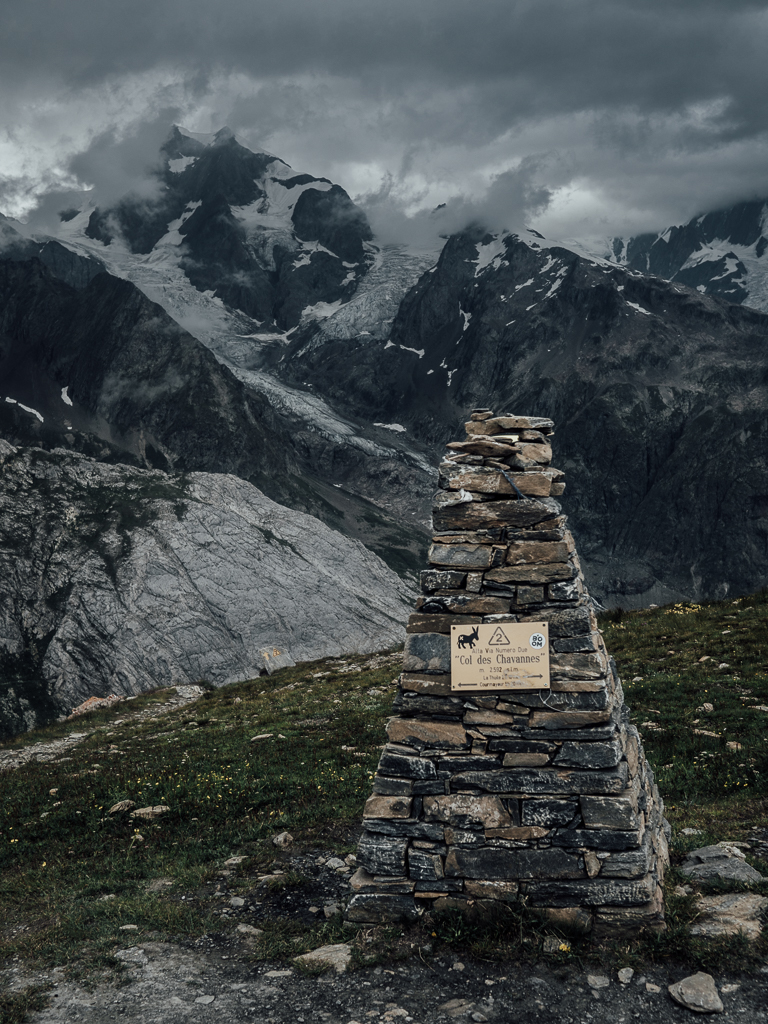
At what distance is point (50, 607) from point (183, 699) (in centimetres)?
12119

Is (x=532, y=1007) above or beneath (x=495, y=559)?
beneath

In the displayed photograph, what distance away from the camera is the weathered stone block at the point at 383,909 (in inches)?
371

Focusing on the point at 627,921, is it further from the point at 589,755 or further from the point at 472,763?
the point at 472,763

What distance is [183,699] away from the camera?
132 ft

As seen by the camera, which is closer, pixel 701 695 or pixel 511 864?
pixel 511 864

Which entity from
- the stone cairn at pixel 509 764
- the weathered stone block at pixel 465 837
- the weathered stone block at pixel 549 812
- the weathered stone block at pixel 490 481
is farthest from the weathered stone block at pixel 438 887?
the weathered stone block at pixel 490 481

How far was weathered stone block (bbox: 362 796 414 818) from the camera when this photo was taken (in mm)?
9516

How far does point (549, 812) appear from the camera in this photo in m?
9.26

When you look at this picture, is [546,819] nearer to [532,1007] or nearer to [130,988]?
[532,1007]

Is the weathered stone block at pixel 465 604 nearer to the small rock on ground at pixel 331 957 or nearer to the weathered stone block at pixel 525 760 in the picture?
the weathered stone block at pixel 525 760

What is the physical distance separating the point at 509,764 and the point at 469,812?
2.62ft

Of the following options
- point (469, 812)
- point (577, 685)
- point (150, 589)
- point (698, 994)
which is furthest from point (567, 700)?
point (150, 589)

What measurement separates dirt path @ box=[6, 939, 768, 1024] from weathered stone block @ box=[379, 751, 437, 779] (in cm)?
210

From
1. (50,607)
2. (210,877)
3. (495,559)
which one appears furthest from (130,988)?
(50,607)
